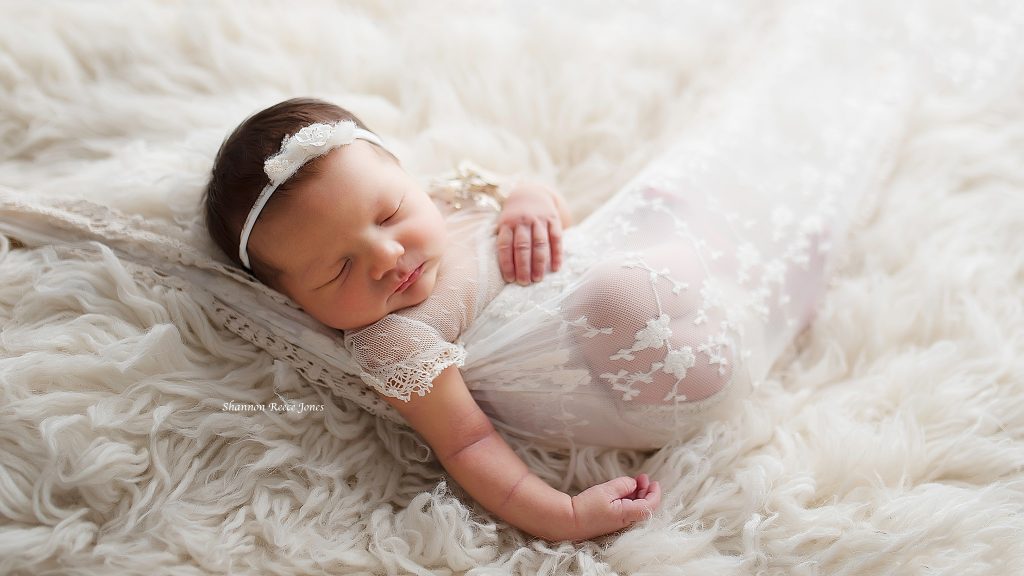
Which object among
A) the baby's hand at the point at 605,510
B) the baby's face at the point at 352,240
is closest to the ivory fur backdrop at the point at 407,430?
the baby's hand at the point at 605,510

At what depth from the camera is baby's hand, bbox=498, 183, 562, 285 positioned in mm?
1184

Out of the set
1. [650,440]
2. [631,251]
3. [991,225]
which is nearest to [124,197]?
[631,251]

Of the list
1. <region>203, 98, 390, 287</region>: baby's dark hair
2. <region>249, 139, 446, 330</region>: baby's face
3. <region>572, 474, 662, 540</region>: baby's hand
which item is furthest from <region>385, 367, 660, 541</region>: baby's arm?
<region>203, 98, 390, 287</region>: baby's dark hair

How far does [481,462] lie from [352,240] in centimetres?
36

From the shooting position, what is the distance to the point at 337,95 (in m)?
1.41

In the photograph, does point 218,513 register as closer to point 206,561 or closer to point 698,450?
point 206,561

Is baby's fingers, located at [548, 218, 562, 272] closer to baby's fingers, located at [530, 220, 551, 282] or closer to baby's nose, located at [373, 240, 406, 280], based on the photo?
baby's fingers, located at [530, 220, 551, 282]

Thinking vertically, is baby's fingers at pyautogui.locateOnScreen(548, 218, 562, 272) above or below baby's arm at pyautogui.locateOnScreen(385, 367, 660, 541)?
above


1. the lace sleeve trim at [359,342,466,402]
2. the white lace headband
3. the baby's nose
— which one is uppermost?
the white lace headband

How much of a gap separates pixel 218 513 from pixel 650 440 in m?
0.62

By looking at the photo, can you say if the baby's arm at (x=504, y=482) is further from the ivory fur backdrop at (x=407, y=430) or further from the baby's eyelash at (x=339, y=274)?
the baby's eyelash at (x=339, y=274)

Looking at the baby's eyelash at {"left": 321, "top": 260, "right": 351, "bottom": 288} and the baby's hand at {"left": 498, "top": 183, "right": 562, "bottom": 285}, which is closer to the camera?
the baby's eyelash at {"left": 321, "top": 260, "right": 351, "bottom": 288}

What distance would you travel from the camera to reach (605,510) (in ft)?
3.44

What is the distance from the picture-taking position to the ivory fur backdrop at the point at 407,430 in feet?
3.26
